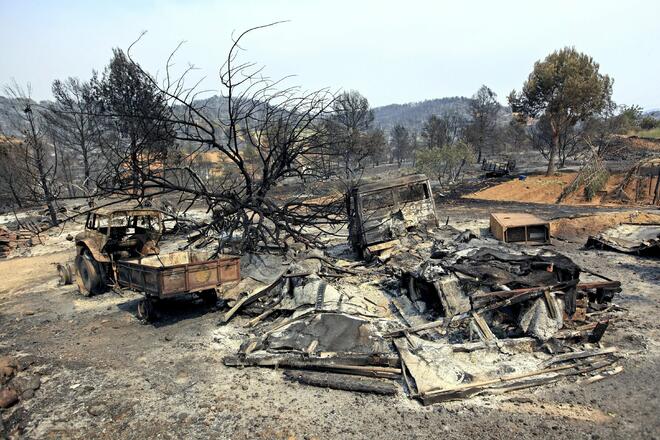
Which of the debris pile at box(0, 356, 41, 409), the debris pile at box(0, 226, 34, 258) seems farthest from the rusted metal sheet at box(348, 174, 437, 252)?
the debris pile at box(0, 226, 34, 258)

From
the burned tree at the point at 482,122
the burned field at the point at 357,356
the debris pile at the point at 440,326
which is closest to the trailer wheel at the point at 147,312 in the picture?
the burned field at the point at 357,356

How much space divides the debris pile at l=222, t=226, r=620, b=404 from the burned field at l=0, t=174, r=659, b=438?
0.03 m

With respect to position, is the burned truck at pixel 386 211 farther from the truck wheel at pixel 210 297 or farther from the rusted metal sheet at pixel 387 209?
the truck wheel at pixel 210 297

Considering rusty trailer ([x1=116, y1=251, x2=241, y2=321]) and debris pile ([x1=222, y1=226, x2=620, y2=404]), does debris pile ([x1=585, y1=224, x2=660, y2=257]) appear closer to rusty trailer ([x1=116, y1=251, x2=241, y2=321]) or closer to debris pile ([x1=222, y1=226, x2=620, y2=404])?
debris pile ([x1=222, y1=226, x2=620, y2=404])

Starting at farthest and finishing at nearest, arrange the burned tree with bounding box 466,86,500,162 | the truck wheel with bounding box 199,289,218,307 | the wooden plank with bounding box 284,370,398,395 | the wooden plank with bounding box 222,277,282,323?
the burned tree with bounding box 466,86,500,162 < the truck wheel with bounding box 199,289,218,307 < the wooden plank with bounding box 222,277,282,323 < the wooden plank with bounding box 284,370,398,395

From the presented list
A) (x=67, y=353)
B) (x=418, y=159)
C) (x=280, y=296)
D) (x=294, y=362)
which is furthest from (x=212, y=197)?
(x=418, y=159)

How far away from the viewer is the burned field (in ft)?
14.9

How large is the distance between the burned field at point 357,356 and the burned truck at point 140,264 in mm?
240

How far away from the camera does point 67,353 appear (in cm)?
659

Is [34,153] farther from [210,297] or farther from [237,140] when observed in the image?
[210,297]

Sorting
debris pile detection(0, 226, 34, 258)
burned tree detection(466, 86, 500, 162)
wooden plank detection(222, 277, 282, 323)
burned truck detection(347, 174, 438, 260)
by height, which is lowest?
debris pile detection(0, 226, 34, 258)

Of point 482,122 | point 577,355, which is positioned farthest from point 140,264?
point 482,122

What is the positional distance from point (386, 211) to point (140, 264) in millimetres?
5602

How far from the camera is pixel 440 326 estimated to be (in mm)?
6055
